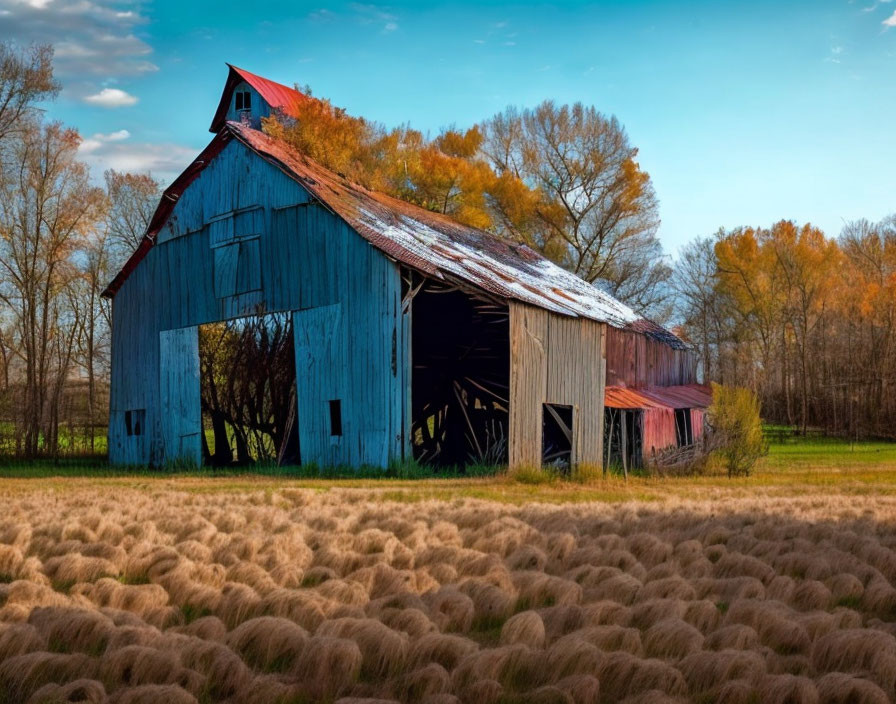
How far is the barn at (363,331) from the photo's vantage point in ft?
69.7

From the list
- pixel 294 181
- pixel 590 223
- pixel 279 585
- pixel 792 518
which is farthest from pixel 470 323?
pixel 590 223

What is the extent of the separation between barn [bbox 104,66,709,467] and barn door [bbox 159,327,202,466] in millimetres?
48

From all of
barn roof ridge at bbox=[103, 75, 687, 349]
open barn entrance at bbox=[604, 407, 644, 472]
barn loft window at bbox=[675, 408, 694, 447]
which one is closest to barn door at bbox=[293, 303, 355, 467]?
barn roof ridge at bbox=[103, 75, 687, 349]

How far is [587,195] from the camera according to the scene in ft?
173

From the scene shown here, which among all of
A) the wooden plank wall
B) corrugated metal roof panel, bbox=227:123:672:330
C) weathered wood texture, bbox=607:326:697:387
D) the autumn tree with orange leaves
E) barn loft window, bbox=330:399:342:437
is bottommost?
the wooden plank wall

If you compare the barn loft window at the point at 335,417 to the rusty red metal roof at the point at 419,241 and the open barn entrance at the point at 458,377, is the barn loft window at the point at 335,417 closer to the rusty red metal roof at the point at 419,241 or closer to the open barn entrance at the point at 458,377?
the rusty red metal roof at the point at 419,241

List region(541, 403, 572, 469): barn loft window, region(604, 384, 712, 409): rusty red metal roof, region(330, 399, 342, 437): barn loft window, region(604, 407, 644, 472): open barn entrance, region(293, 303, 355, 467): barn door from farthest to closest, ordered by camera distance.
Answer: region(604, 407, 644, 472): open barn entrance, region(604, 384, 712, 409): rusty red metal roof, region(541, 403, 572, 469): barn loft window, region(330, 399, 342, 437): barn loft window, region(293, 303, 355, 467): barn door

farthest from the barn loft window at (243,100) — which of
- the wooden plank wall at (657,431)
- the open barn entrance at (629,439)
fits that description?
the wooden plank wall at (657,431)

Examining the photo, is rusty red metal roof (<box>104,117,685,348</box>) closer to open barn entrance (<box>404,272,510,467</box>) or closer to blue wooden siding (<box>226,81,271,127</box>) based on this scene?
open barn entrance (<box>404,272,510,467</box>)

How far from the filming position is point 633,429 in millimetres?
26594

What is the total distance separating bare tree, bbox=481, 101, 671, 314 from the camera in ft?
170

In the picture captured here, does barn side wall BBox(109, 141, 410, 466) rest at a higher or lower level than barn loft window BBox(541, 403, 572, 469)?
higher

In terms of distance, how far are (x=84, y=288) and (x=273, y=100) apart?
1664 centimetres

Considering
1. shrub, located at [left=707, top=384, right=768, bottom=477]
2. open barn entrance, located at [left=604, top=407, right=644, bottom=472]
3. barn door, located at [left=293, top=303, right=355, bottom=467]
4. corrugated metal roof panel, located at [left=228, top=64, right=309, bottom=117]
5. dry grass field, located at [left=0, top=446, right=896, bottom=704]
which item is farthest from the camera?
corrugated metal roof panel, located at [left=228, top=64, right=309, bottom=117]
